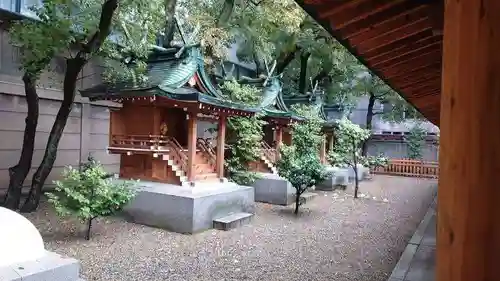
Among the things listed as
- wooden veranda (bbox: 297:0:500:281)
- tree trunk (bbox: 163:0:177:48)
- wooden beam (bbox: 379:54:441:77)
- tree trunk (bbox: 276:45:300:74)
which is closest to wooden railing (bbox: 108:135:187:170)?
tree trunk (bbox: 163:0:177:48)

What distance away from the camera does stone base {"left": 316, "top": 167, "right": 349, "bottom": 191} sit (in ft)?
52.9

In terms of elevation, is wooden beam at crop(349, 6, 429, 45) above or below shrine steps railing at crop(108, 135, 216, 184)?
above

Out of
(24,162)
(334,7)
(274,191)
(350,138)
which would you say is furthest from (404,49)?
(350,138)

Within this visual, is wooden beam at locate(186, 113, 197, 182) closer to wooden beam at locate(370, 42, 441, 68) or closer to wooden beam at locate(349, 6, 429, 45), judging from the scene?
wooden beam at locate(370, 42, 441, 68)

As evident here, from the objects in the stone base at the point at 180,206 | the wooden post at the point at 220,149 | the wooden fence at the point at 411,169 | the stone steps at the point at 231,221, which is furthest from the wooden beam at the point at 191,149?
the wooden fence at the point at 411,169

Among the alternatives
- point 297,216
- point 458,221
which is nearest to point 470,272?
point 458,221

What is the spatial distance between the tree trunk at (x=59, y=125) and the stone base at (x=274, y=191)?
6.26 meters

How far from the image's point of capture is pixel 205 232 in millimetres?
8539

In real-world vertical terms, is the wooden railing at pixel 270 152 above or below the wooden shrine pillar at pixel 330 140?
below

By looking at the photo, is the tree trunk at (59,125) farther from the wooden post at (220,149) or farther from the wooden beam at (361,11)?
the wooden beam at (361,11)

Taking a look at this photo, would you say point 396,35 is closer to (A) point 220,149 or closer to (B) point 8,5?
(A) point 220,149

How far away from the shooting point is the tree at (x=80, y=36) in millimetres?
8289

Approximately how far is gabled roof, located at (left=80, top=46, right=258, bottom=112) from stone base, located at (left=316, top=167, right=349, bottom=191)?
6.59m

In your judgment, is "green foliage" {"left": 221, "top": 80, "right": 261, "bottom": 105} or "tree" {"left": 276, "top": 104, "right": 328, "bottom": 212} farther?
"green foliage" {"left": 221, "top": 80, "right": 261, "bottom": 105}
